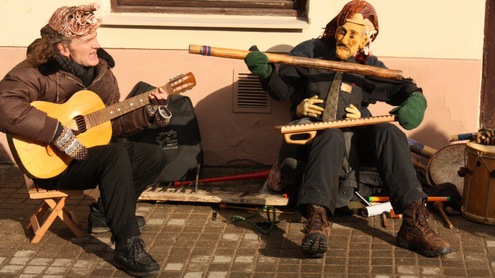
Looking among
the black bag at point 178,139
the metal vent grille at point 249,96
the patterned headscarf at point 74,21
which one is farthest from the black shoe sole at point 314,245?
the metal vent grille at point 249,96

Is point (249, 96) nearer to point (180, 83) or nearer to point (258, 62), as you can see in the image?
point (258, 62)

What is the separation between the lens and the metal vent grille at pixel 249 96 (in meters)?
7.73

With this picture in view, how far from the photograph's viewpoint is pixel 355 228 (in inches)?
258

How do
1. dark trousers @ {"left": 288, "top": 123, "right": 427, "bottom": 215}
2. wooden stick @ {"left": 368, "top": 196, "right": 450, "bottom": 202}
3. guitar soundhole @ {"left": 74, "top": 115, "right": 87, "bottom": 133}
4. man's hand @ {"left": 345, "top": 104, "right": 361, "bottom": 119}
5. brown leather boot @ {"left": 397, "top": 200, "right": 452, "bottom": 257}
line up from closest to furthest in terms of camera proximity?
brown leather boot @ {"left": 397, "top": 200, "right": 452, "bottom": 257} → guitar soundhole @ {"left": 74, "top": 115, "right": 87, "bottom": 133} → dark trousers @ {"left": 288, "top": 123, "right": 427, "bottom": 215} → man's hand @ {"left": 345, "top": 104, "right": 361, "bottom": 119} → wooden stick @ {"left": 368, "top": 196, "right": 450, "bottom": 202}

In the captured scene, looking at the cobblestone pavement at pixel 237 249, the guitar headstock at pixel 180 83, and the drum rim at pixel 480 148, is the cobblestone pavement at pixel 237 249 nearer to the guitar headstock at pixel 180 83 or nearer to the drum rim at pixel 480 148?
the drum rim at pixel 480 148

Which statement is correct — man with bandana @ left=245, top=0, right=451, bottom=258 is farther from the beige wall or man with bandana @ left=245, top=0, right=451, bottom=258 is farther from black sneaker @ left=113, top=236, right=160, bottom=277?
black sneaker @ left=113, top=236, right=160, bottom=277

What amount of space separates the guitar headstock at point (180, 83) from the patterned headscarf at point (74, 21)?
62 cm

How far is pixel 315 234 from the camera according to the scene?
5949 mm

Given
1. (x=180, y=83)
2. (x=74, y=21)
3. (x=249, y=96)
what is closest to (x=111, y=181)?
(x=180, y=83)

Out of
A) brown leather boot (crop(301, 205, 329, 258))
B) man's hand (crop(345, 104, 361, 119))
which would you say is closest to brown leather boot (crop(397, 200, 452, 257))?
brown leather boot (crop(301, 205, 329, 258))

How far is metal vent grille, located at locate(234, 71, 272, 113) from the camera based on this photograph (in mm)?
7730

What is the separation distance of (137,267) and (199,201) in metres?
1.32

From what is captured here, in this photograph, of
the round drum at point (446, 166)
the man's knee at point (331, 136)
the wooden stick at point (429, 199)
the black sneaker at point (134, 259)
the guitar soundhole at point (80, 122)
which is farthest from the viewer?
the round drum at point (446, 166)

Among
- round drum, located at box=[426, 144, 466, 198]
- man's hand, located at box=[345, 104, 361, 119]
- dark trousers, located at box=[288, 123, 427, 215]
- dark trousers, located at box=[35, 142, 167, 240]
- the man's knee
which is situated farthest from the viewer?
round drum, located at box=[426, 144, 466, 198]
